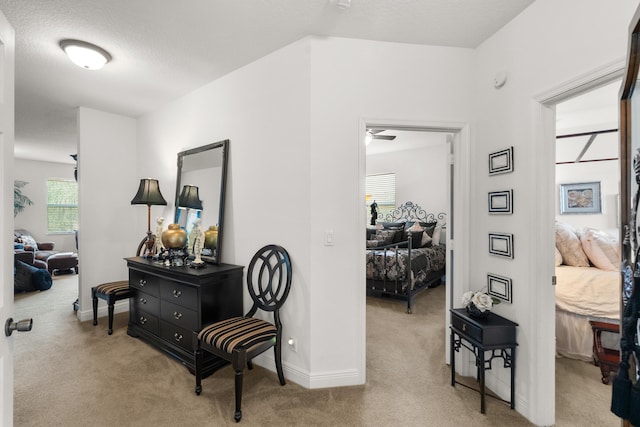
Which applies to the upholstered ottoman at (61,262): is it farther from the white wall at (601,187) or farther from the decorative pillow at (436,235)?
the white wall at (601,187)

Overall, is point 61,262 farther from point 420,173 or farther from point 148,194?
point 420,173

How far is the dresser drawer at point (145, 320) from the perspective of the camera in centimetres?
299

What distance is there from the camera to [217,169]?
3.09m

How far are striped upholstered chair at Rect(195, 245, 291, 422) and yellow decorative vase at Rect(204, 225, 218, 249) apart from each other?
1.98ft

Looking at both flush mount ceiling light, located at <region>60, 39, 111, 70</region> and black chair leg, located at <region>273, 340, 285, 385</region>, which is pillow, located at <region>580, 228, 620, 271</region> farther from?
flush mount ceiling light, located at <region>60, 39, 111, 70</region>

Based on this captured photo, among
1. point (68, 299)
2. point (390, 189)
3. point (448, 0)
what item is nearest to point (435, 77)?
point (448, 0)

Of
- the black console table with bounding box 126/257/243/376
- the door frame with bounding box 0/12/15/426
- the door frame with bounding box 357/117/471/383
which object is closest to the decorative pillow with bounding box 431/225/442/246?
the door frame with bounding box 357/117/471/383

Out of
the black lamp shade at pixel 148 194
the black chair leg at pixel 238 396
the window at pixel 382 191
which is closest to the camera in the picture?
the black chair leg at pixel 238 396

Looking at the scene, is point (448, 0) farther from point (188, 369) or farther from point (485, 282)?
point (188, 369)

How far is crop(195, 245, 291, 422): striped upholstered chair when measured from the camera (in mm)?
2064

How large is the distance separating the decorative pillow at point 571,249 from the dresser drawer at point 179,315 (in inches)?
143

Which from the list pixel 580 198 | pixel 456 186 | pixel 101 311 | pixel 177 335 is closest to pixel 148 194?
pixel 177 335

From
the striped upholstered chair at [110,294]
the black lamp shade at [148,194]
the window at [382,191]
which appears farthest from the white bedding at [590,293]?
the striped upholstered chair at [110,294]

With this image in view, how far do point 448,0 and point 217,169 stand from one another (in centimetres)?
237
